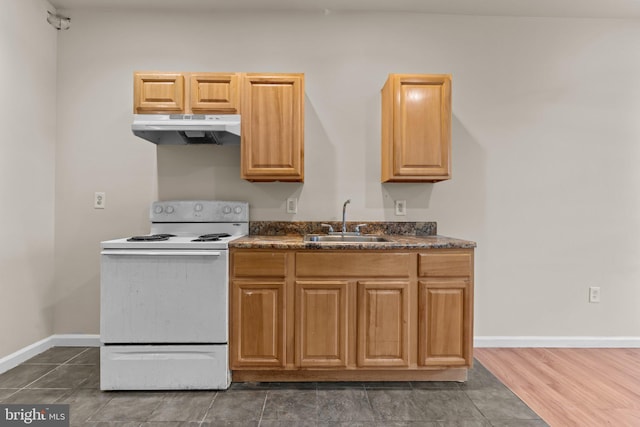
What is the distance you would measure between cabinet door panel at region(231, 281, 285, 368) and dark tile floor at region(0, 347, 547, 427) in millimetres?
191

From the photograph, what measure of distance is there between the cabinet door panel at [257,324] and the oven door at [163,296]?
0.29 ft

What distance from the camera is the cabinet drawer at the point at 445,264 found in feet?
6.49

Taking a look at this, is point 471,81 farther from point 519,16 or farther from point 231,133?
point 231,133

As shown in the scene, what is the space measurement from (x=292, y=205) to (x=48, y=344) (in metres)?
2.14

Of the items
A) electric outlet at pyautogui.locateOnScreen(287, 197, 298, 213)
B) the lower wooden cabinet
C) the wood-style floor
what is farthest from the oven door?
the wood-style floor

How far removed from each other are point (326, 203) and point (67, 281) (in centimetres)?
215

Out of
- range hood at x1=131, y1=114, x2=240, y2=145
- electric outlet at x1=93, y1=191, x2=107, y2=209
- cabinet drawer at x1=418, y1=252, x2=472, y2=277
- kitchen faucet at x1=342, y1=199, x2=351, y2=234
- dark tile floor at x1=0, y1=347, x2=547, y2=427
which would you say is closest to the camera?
dark tile floor at x1=0, y1=347, x2=547, y2=427

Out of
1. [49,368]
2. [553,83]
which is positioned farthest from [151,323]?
[553,83]

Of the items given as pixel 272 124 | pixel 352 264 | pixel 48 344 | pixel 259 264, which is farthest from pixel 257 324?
pixel 48 344

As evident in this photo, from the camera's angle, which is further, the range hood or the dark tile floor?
the range hood

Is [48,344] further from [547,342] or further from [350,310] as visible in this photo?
[547,342]

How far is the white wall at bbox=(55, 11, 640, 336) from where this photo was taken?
2.63 metres

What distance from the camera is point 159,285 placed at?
1.89m

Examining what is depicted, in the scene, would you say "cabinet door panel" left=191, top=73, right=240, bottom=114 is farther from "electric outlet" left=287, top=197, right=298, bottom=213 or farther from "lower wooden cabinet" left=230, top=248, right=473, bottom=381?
"lower wooden cabinet" left=230, top=248, right=473, bottom=381
